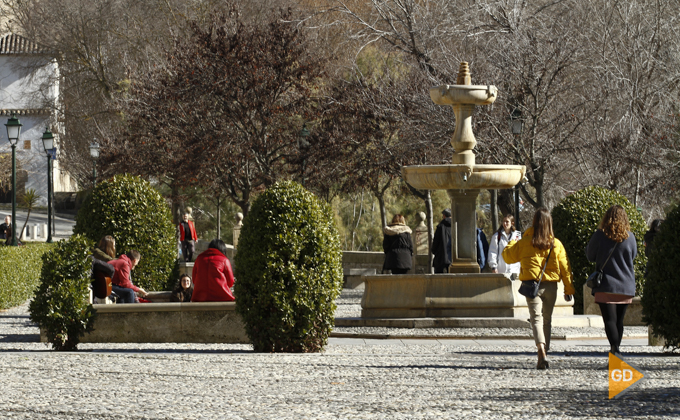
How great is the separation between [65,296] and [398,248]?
766 cm

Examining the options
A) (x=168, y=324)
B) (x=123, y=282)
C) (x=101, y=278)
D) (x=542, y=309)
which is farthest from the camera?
(x=123, y=282)

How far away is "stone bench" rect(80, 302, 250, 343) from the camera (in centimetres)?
1120

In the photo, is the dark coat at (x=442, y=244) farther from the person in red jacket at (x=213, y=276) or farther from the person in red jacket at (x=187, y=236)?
the person in red jacket at (x=187, y=236)

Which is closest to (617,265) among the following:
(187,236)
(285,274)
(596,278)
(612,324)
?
(596,278)

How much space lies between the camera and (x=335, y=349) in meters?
10.7

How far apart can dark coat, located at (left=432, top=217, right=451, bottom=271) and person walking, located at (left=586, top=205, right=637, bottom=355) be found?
23.9ft

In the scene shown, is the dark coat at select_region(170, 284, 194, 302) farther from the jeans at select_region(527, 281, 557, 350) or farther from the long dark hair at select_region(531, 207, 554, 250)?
the long dark hair at select_region(531, 207, 554, 250)

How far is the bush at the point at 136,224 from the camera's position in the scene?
47.5 feet

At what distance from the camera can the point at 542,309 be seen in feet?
29.5

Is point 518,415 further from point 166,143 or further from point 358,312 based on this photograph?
point 166,143

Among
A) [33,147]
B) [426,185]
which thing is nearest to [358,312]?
[426,185]

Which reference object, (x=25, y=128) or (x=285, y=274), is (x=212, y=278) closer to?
(x=285, y=274)

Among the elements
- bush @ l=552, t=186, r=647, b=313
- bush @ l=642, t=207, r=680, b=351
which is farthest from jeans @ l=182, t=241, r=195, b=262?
bush @ l=642, t=207, r=680, b=351

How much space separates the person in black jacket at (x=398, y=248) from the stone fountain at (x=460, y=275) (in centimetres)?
252
